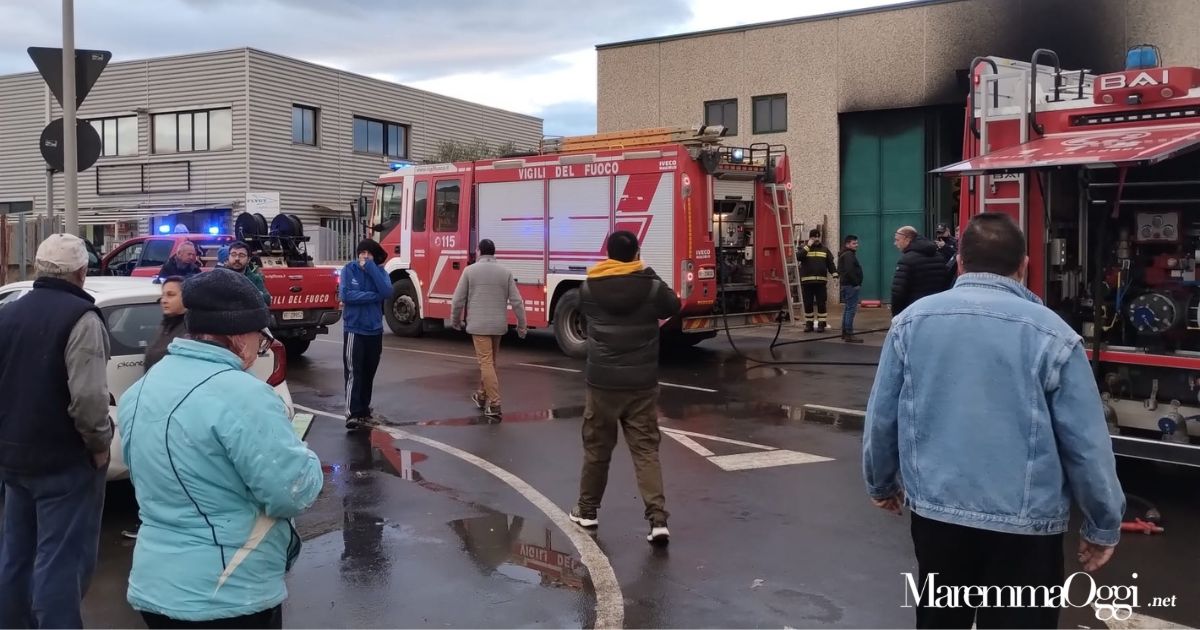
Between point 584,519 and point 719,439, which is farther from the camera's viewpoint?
point 719,439

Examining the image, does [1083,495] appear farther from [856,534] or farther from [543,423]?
[543,423]

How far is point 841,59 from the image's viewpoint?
23.1 meters

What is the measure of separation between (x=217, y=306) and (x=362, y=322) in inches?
262

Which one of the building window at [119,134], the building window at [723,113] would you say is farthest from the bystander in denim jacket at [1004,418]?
the building window at [119,134]

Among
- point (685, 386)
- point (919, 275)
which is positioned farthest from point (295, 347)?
point (919, 275)

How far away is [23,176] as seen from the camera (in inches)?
1457

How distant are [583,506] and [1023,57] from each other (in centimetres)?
1784

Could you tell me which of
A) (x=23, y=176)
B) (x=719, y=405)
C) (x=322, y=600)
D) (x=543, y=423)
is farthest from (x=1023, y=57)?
(x=23, y=176)

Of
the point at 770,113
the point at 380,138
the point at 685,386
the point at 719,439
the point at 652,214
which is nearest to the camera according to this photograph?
the point at 719,439

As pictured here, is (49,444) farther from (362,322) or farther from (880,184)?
(880,184)

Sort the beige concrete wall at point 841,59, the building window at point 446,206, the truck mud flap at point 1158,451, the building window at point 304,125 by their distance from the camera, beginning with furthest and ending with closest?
1. the building window at point 304,125
2. the beige concrete wall at point 841,59
3. the building window at point 446,206
4. the truck mud flap at point 1158,451

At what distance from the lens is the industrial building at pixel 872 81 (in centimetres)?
1991

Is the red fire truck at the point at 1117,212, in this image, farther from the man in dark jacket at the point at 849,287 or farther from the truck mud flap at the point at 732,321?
the man in dark jacket at the point at 849,287

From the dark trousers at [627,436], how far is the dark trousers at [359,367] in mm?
3861
